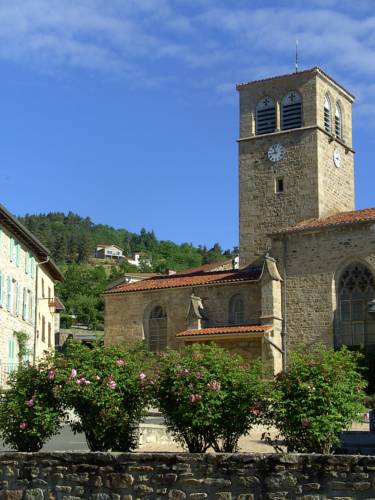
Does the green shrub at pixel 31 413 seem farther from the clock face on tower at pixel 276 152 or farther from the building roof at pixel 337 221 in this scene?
the clock face on tower at pixel 276 152

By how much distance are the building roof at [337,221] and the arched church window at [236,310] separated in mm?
4002

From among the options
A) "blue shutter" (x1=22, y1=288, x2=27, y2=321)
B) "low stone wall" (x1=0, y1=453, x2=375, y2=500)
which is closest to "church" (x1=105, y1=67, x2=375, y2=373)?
"blue shutter" (x1=22, y1=288, x2=27, y2=321)

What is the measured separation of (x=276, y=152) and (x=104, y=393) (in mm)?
31883

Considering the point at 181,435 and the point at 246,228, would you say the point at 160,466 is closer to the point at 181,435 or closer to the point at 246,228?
the point at 181,435

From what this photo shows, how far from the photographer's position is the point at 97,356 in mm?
12430

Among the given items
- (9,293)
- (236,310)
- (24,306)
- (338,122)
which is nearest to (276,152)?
(338,122)

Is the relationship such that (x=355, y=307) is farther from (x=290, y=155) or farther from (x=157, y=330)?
(x=157, y=330)

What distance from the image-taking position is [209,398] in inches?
443

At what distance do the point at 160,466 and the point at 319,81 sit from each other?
34.2m

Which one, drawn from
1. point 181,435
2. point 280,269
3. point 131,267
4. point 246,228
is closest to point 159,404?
point 181,435

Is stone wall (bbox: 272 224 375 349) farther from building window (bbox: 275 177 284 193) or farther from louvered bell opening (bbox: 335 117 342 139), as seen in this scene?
louvered bell opening (bbox: 335 117 342 139)

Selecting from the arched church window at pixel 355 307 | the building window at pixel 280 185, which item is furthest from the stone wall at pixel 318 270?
the building window at pixel 280 185

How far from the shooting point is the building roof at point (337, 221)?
35.2 metres

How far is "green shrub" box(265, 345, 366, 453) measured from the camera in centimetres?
1070
